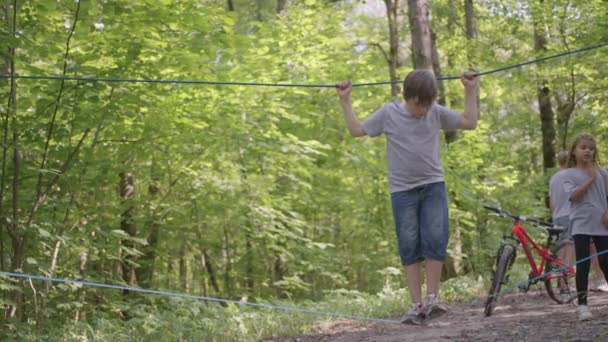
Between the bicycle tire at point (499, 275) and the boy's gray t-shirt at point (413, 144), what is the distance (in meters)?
2.69

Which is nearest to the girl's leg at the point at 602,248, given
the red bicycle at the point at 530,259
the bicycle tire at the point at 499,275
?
the red bicycle at the point at 530,259

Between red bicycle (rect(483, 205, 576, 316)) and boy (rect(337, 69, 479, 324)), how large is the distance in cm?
245

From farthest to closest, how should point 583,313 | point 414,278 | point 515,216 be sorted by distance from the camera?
point 515,216, point 583,313, point 414,278

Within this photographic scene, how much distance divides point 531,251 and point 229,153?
19.1 ft

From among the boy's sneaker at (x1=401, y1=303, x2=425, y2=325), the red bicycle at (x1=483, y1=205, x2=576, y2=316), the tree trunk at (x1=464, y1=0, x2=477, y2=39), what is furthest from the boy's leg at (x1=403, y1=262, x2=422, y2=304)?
the tree trunk at (x1=464, y1=0, x2=477, y2=39)

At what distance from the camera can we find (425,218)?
512 cm

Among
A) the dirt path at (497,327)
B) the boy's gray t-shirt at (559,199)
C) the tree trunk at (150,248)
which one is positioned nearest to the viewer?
the dirt path at (497,327)

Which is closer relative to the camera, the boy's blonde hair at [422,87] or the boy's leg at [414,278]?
the boy's blonde hair at [422,87]

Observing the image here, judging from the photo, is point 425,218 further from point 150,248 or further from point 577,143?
point 150,248

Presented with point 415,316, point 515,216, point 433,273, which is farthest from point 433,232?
point 515,216

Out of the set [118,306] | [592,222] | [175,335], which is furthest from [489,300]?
[118,306]

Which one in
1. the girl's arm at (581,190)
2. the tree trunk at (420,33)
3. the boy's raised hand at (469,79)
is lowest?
the girl's arm at (581,190)

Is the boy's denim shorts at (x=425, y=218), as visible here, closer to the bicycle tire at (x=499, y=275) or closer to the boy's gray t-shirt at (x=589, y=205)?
the boy's gray t-shirt at (x=589, y=205)

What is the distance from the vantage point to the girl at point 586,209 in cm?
600
